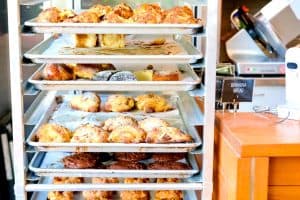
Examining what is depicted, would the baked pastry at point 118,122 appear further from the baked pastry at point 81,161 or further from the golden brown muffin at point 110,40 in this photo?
the golden brown muffin at point 110,40

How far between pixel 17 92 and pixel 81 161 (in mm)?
297

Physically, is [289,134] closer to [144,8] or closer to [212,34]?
[212,34]

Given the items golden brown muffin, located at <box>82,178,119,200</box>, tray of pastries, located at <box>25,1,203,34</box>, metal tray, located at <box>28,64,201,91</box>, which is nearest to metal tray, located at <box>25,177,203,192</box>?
golden brown muffin, located at <box>82,178,119,200</box>

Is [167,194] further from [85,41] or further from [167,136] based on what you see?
[85,41]

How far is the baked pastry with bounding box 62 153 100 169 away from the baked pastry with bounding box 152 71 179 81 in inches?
12.9

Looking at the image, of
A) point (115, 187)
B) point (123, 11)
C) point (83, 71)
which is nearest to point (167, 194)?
point (115, 187)

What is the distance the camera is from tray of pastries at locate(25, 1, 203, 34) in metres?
1.37

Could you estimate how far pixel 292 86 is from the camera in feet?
5.10

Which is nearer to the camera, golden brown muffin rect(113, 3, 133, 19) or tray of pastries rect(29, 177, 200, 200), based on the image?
tray of pastries rect(29, 177, 200, 200)

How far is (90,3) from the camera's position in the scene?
6.71 ft

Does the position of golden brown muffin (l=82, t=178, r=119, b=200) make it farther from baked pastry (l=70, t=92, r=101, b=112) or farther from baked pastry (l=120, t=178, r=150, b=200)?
baked pastry (l=70, t=92, r=101, b=112)

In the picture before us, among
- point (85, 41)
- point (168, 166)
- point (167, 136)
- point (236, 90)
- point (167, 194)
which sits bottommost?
point (167, 194)

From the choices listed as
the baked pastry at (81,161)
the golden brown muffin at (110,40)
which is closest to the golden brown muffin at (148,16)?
the golden brown muffin at (110,40)

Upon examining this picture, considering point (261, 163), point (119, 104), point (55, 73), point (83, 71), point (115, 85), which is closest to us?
point (261, 163)
